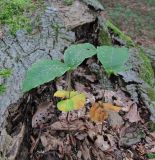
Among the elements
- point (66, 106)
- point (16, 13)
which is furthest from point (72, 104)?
point (16, 13)

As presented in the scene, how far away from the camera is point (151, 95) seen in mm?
2768

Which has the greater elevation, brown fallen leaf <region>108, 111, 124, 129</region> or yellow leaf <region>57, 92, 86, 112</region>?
yellow leaf <region>57, 92, 86, 112</region>

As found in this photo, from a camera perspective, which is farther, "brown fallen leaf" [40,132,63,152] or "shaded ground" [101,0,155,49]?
"shaded ground" [101,0,155,49]

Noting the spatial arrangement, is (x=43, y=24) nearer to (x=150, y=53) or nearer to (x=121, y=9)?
(x=150, y=53)

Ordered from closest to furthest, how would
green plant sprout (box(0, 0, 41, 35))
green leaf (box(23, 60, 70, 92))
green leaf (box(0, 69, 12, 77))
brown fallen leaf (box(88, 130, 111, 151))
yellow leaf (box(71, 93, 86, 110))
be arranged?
green leaf (box(23, 60, 70, 92)) → yellow leaf (box(71, 93, 86, 110)) → brown fallen leaf (box(88, 130, 111, 151)) → green leaf (box(0, 69, 12, 77)) → green plant sprout (box(0, 0, 41, 35))

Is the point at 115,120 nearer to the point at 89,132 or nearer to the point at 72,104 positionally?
the point at 89,132

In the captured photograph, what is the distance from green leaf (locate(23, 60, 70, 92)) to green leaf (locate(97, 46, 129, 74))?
0.21 meters

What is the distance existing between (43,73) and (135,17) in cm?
788

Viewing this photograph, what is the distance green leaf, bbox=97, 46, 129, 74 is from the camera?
203 centimetres

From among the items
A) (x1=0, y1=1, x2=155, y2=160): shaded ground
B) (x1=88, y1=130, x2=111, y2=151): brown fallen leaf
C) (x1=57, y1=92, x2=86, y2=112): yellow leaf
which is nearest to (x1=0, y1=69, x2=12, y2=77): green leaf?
(x1=0, y1=1, x2=155, y2=160): shaded ground

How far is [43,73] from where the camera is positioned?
6.61ft

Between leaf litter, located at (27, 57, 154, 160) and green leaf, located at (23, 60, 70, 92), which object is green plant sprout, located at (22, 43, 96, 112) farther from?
leaf litter, located at (27, 57, 154, 160)

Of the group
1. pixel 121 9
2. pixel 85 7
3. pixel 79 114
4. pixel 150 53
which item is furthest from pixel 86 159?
pixel 121 9

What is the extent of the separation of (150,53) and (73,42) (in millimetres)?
3001
